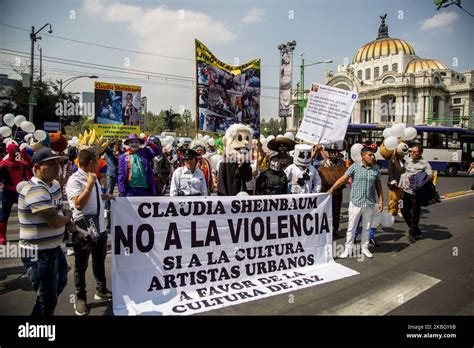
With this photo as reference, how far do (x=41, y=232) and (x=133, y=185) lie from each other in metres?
2.27

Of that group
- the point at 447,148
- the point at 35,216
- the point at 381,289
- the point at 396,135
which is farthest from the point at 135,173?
the point at 447,148

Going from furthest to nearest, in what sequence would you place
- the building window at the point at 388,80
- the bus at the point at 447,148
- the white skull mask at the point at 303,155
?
the building window at the point at 388,80, the bus at the point at 447,148, the white skull mask at the point at 303,155

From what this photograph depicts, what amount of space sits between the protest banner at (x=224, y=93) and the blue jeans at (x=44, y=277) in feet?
10.7

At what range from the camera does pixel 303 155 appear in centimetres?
508

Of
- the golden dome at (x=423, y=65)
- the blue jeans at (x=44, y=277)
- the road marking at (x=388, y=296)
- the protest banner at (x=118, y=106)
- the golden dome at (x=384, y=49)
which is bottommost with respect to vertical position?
the road marking at (x=388, y=296)

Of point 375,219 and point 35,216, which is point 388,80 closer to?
point 375,219

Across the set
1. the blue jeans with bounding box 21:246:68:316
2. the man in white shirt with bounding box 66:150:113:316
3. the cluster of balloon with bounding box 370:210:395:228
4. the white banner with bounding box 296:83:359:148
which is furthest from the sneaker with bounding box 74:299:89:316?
the cluster of balloon with bounding box 370:210:395:228

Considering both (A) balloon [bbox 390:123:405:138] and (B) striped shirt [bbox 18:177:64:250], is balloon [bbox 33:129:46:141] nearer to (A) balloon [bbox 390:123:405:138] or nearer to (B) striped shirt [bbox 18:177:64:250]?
(B) striped shirt [bbox 18:177:64:250]

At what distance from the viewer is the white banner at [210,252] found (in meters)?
3.50

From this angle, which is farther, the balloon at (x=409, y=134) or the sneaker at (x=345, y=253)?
the balloon at (x=409, y=134)

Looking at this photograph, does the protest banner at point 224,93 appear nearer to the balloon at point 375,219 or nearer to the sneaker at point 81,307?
the balloon at point 375,219

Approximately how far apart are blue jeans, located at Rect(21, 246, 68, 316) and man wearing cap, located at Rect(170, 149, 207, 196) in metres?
1.81

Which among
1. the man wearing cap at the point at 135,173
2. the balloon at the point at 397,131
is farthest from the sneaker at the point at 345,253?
the man wearing cap at the point at 135,173
